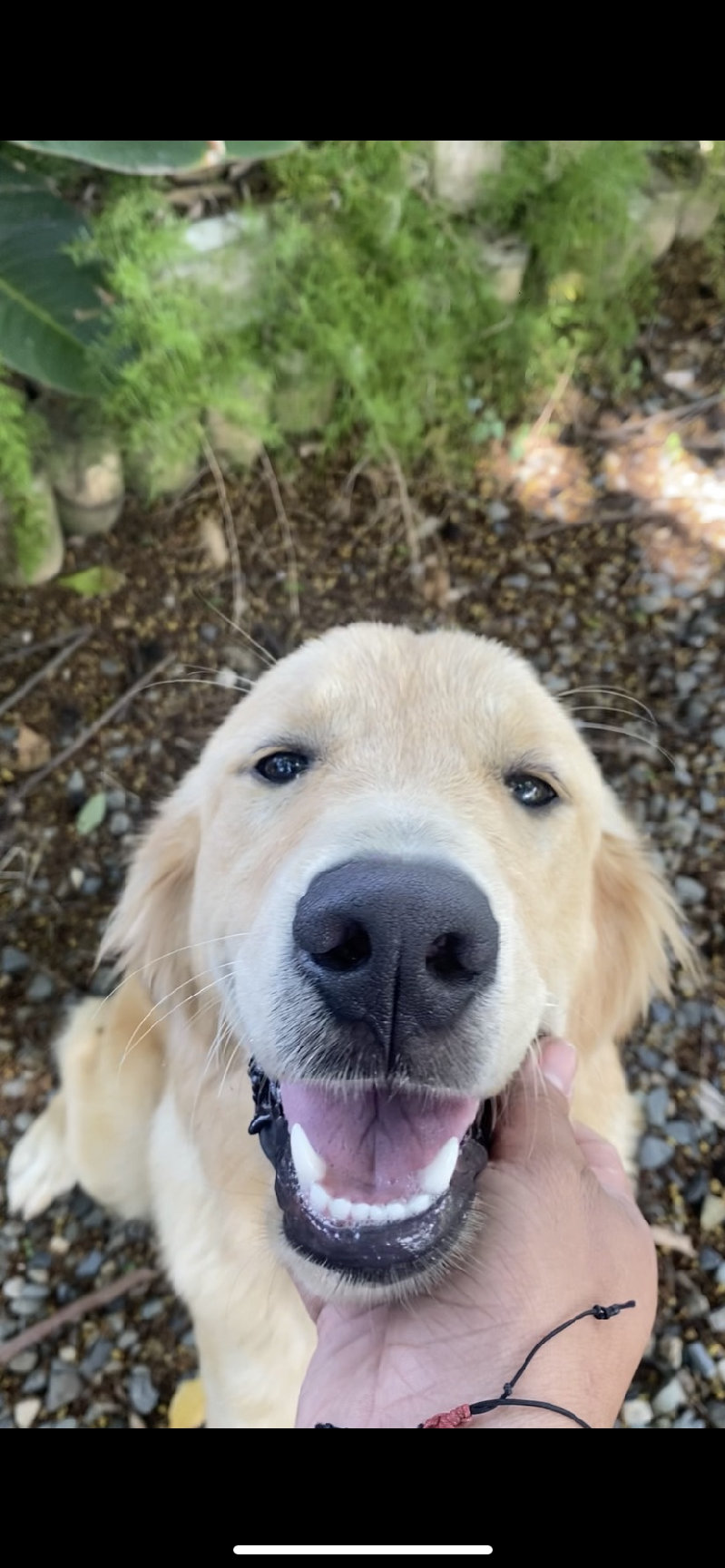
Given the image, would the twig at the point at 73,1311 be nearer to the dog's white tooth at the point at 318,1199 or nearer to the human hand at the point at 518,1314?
the human hand at the point at 518,1314

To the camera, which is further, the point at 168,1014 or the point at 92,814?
the point at 92,814

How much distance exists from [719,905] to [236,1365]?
7.19 ft

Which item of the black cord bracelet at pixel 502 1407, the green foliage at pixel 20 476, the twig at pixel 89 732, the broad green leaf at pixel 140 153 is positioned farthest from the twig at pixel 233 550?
the black cord bracelet at pixel 502 1407

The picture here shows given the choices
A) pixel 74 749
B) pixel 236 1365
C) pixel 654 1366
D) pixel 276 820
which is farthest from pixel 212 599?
pixel 654 1366

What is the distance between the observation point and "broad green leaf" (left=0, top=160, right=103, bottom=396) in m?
2.92

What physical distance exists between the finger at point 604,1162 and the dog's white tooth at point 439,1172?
0.48 meters

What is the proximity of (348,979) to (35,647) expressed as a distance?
2.63 metres

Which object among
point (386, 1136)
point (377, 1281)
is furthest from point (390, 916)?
point (377, 1281)

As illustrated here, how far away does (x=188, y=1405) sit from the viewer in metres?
2.82

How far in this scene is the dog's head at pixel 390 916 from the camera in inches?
54.5

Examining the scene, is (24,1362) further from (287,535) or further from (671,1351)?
(287,535)

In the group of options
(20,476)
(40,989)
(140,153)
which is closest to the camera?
(140,153)

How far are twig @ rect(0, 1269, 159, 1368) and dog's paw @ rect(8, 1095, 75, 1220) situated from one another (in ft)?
1.02

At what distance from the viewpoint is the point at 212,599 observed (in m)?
3.74
